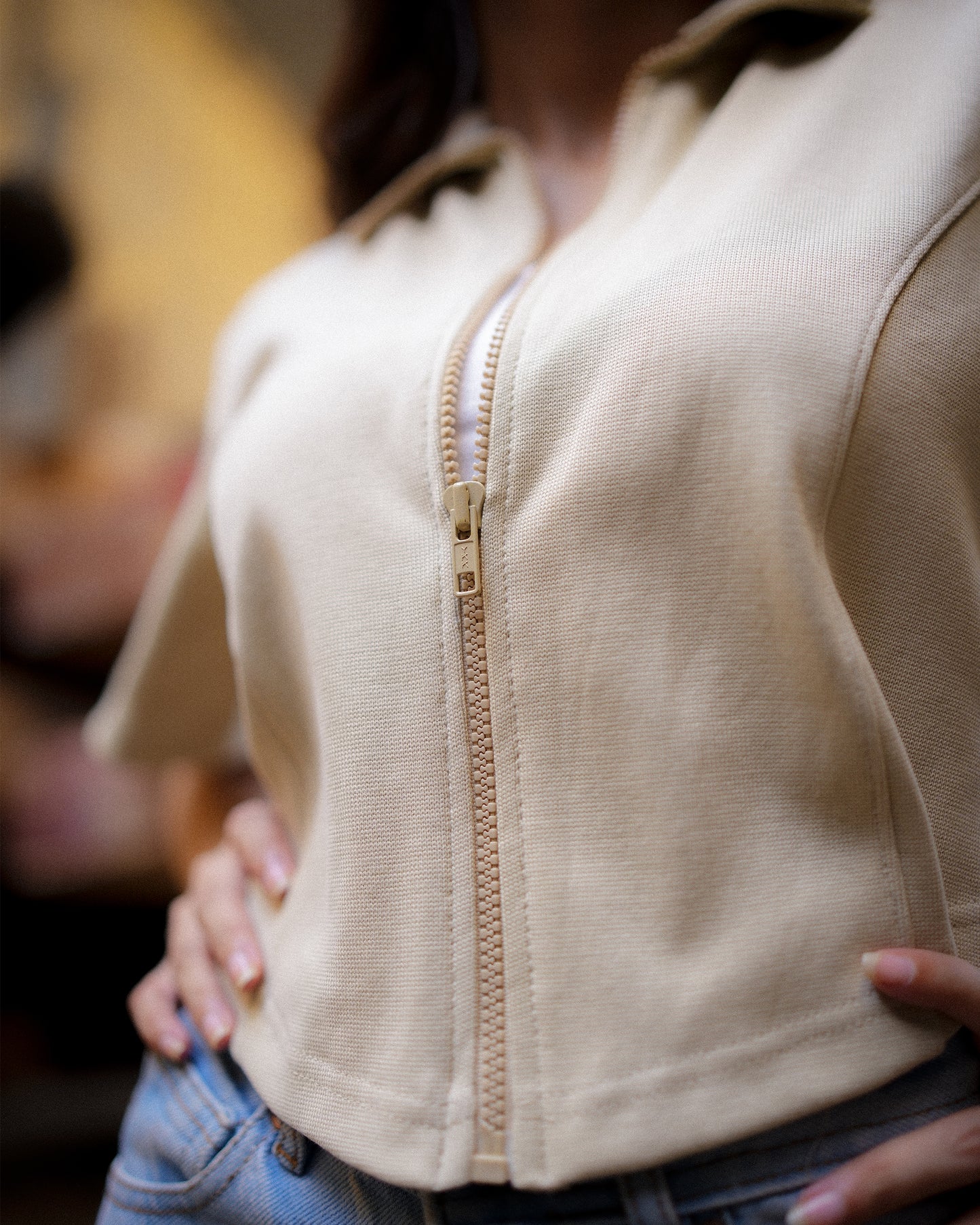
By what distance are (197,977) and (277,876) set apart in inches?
3.8

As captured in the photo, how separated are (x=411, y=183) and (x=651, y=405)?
1.50ft

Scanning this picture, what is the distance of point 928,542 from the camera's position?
19.2 inches

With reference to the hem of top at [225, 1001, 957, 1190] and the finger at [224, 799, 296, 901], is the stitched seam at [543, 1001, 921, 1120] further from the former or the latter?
the finger at [224, 799, 296, 901]

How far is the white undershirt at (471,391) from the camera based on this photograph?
539 mm

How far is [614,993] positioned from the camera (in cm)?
45

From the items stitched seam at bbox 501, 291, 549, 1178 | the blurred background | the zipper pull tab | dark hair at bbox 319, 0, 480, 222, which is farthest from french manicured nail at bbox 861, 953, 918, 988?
the blurred background

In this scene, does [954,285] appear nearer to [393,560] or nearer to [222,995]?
[393,560]

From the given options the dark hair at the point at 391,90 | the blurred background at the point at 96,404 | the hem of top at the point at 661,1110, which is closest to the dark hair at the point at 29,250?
the blurred background at the point at 96,404

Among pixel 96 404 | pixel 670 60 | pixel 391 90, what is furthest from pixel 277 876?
pixel 96 404

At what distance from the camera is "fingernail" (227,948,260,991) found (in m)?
0.60

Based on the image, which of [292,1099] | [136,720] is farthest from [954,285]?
[136,720]

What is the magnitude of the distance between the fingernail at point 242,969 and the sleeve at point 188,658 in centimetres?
33

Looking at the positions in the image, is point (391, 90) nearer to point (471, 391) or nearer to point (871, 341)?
point (471, 391)

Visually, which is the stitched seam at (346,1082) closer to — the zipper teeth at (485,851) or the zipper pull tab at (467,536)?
the zipper teeth at (485,851)
